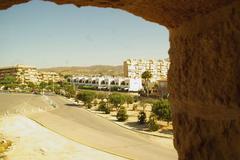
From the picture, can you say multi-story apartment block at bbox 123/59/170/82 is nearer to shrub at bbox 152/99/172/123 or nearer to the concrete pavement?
the concrete pavement

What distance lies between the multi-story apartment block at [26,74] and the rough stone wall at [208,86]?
4763 inches

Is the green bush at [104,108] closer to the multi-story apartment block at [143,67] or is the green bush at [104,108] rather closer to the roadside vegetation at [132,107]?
the roadside vegetation at [132,107]

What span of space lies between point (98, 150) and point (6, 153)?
19.6 ft

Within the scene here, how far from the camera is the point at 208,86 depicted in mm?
2094

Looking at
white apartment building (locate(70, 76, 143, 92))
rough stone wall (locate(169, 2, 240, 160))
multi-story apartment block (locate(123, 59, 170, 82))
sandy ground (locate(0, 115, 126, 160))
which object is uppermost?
multi-story apartment block (locate(123, 59, 170, 82))

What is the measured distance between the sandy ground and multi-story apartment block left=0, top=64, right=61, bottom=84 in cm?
9259

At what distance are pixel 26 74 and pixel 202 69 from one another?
4991 inches

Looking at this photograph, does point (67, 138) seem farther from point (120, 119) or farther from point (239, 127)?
point (239, 127)

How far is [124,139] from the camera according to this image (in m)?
Answer: 25.7

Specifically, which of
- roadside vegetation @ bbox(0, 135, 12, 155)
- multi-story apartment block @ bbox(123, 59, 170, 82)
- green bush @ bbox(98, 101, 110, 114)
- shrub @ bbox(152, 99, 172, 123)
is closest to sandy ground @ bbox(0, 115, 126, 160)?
roadside vegetation @ bbox(0, 135, 12, 155)

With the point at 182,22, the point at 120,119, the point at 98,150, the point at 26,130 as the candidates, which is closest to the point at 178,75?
the point at 182,22

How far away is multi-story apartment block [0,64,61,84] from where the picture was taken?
122 m

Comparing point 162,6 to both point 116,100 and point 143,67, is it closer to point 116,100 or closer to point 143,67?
point 116,100

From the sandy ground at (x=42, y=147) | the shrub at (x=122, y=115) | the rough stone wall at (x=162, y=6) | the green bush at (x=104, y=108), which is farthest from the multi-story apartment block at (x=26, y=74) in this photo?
the rough stone wall at (x=162, y=6)
